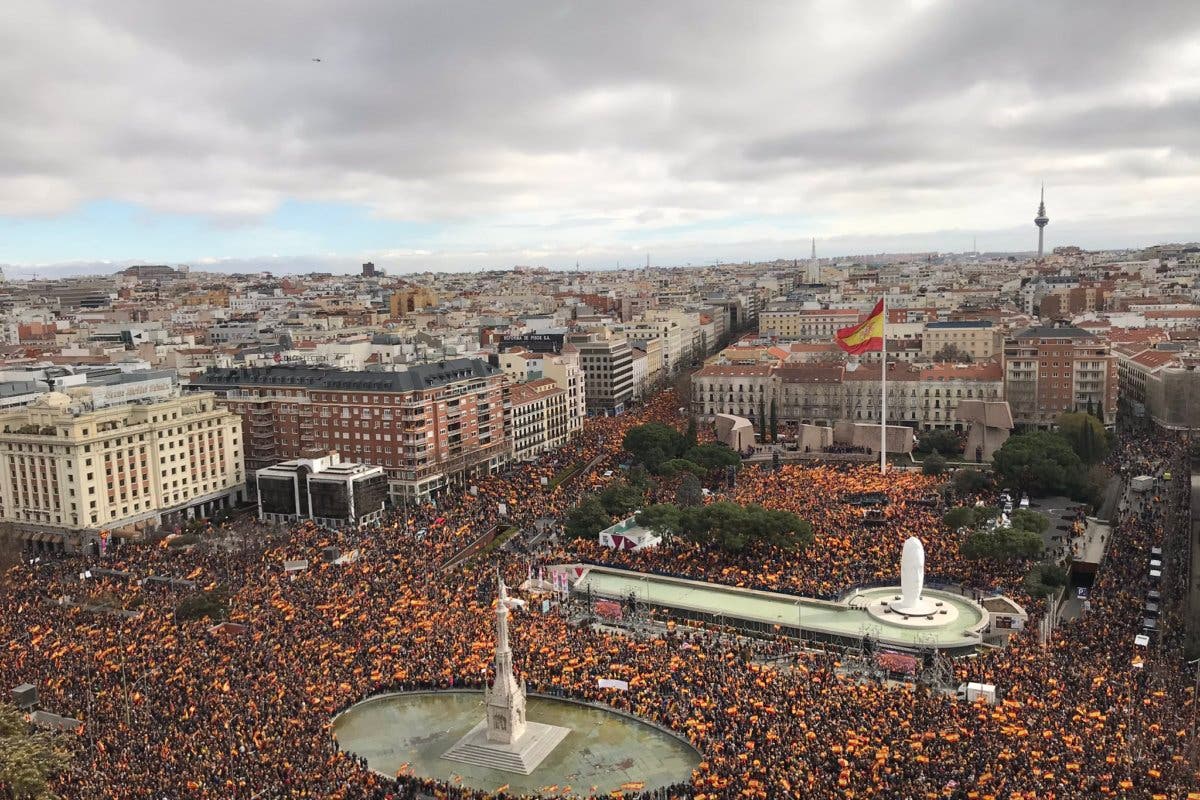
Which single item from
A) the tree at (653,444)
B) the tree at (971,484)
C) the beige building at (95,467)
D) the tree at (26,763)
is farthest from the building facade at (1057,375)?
the tree at (26,763)

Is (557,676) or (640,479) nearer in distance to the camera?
(557,676)

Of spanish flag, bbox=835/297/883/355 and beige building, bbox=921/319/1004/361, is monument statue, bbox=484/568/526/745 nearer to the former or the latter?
spanish flag, bbox=835/297/883/355

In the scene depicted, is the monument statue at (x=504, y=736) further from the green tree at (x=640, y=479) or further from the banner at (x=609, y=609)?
the green tree at (x=640, y=479)

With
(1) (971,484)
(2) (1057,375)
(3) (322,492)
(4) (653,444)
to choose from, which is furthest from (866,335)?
(3) (322,492)

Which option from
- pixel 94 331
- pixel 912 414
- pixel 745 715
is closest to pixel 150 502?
pixel 745 715

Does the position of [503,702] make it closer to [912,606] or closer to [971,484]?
[912,606]

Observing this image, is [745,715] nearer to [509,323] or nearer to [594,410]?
[594,410]
